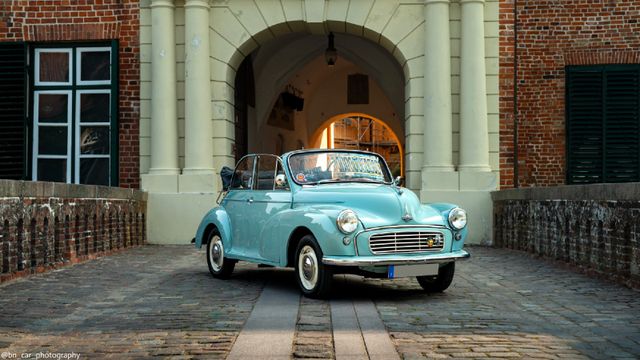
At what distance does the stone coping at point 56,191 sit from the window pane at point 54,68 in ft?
10.8

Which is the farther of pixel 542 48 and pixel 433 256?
pixel 542 48

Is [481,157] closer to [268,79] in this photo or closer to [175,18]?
[175,18]

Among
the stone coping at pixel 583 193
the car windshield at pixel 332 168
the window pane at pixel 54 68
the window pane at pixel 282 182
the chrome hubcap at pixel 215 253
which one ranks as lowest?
the chrome hubcap at pixel 215 253

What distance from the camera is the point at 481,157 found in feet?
47.0

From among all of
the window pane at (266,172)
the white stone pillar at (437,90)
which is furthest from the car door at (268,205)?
the white stone pillar at (437,90)

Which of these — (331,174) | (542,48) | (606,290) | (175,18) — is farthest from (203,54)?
(606,290)

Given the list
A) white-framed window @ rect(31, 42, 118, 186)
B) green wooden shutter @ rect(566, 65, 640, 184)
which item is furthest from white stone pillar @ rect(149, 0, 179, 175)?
green wooden shutter @ rect(566, 65, 640, 184)

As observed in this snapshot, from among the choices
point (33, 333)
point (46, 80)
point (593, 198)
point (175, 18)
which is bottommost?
point (33, 333)

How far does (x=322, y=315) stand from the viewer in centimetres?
630

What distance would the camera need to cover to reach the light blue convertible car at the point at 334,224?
7.04m

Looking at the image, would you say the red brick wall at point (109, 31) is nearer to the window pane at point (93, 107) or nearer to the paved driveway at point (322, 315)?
Result: the window pane at point (93, 107)

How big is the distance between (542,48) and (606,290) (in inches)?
327

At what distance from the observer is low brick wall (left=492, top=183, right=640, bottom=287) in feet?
25.8

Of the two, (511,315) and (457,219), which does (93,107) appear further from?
(511,315)
